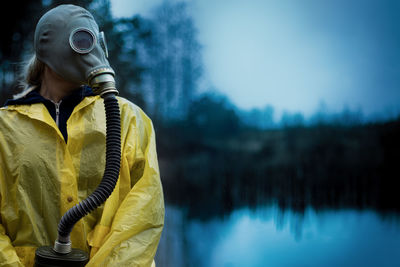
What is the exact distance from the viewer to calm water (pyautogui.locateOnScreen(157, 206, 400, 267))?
2.12m

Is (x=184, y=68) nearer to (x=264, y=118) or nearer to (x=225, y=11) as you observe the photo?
(x=225, y=11)

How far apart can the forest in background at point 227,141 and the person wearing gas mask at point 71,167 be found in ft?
3.83

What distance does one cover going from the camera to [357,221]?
2162 millimetres

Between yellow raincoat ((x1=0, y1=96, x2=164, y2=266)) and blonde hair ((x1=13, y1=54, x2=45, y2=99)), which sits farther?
blonde hair ((x1=13, y1=54, x2=45, y2=99))

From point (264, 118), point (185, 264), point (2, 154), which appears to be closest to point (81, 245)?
point (2, 154)

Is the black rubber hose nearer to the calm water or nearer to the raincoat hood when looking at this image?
the raincoat hood

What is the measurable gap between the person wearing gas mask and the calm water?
1.23m

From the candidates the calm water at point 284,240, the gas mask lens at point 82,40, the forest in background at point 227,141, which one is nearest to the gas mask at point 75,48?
the gas mask lens at point 82,40

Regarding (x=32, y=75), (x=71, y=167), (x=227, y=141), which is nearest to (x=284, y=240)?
(x=227, y=141)

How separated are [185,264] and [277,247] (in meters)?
0.52

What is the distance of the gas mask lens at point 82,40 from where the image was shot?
100cm

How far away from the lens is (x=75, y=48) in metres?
0.99

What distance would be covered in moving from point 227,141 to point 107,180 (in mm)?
1402

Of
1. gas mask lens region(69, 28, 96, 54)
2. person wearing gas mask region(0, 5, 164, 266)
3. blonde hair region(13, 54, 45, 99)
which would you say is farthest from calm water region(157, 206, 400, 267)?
gas mask lens region(69, 28, 96, 54)
